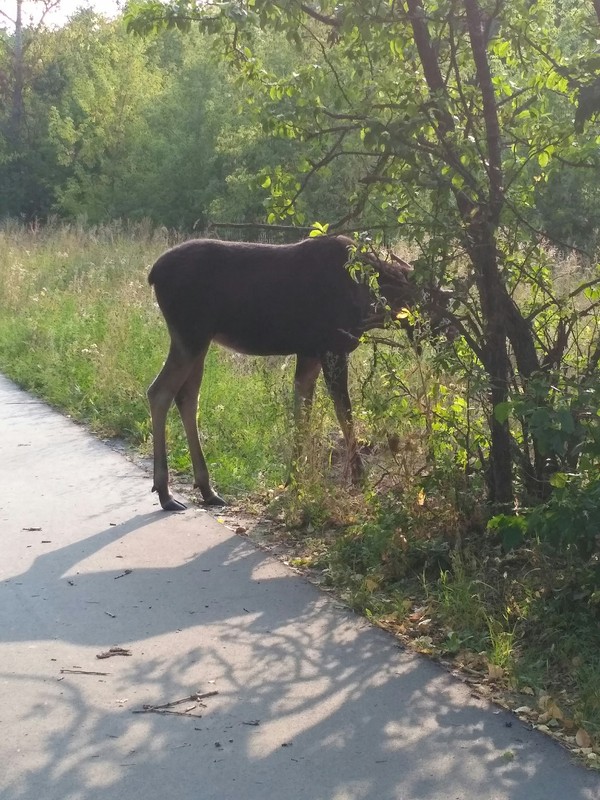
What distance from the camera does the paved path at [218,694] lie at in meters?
3.83

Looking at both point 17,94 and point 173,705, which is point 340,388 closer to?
point 173,705

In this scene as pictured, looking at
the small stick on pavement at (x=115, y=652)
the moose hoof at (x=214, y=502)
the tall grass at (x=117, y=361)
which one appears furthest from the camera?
the tall grass at (x=117, y=361)

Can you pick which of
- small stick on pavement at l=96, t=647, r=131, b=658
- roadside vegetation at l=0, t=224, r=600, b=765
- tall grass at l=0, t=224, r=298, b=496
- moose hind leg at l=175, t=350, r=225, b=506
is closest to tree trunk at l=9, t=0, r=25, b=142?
tall grass at l=0, t=224, r=298, b=496

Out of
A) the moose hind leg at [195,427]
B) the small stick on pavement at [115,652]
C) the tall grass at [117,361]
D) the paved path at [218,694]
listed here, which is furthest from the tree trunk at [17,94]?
the small stick on pavement at [115,652]

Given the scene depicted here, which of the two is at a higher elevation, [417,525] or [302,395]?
[302,395]

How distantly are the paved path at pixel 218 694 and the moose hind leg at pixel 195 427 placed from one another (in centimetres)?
80

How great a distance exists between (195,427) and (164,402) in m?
0.31

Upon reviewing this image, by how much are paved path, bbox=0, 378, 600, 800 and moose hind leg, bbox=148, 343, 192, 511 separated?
2.24 feet

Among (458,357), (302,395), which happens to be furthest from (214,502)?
(458,357)

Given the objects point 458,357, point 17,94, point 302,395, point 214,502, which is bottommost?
point 214,502

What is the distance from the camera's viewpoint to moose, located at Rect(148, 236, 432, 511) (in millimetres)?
7703

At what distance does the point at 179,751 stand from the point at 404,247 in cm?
832

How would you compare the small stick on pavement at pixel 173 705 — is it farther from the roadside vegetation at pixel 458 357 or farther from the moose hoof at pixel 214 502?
the moose hoof at pixel 214 502

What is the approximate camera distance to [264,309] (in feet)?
25.6
